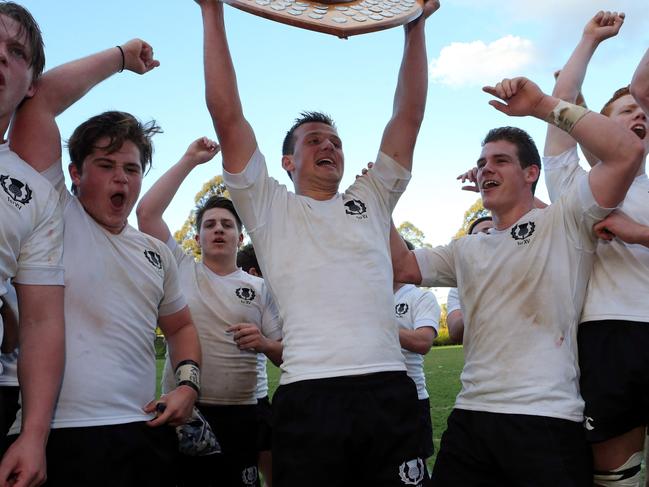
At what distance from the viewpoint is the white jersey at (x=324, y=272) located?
2525 mm

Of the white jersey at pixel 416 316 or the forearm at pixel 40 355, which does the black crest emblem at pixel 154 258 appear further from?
the white jersey at pixel 416 316

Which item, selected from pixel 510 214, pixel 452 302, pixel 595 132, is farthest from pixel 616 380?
pixel 452 302

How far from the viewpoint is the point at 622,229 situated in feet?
9.17

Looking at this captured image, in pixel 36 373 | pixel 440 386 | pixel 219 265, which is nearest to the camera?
pixel 36 373

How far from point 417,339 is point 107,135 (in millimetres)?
2756

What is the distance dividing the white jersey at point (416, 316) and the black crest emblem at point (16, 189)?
324 centimetres

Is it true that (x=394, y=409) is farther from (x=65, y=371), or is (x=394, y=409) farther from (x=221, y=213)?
(x=221, y=213)

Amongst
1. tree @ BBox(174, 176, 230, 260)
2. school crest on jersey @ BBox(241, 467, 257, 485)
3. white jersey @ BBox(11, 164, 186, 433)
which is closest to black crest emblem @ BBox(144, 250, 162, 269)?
white jersey @ BBox(11, 164, 186, 433)

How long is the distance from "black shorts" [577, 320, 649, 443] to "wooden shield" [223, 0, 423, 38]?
1747 mm

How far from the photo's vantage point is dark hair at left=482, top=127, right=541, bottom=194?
348 centimetres

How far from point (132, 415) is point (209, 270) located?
2.13 meters

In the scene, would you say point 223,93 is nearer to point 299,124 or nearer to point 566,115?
point 299,124

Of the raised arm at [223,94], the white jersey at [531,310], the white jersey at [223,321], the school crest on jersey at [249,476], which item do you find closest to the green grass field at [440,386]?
the school crest on jersey at [249,476]

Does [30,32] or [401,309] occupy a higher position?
[30,32]
